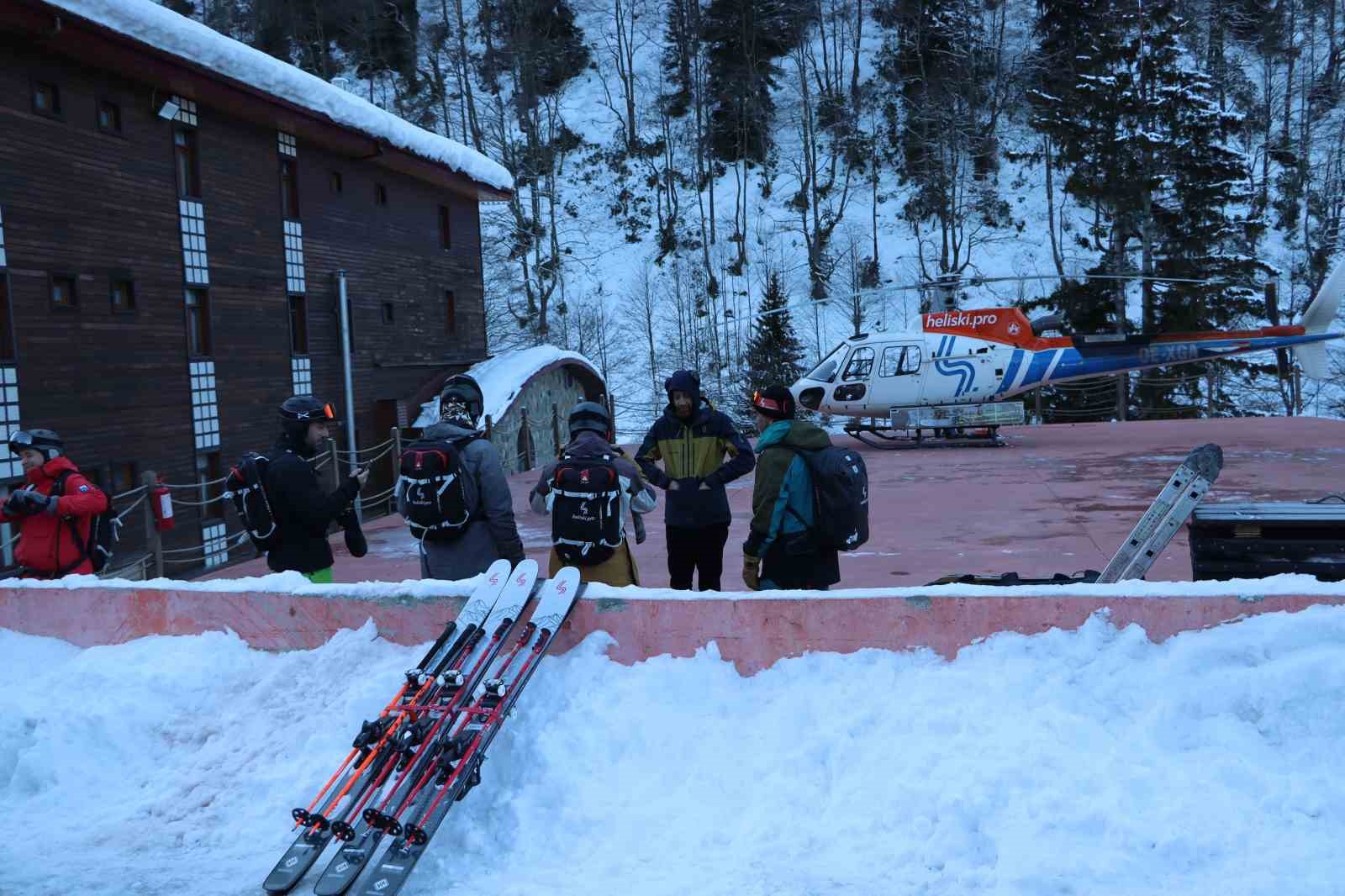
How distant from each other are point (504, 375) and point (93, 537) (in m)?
14.4

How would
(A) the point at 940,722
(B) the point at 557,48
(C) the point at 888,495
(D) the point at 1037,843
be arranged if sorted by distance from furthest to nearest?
1. (B) the point at 557,48
2. (C) the point at 888,495
3. (A) the point at 940,722
4. (D) the point at 1037,843

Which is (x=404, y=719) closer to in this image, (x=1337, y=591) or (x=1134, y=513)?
(x=1337, y=591)

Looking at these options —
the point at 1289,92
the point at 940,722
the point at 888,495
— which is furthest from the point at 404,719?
the point at 1289,92

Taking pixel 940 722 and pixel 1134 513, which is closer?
pixel 940 722

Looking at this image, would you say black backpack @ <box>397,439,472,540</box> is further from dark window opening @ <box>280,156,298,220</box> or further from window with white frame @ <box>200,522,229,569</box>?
dark window opening @ <box>280,156,298,220</box>

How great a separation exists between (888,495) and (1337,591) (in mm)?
8970

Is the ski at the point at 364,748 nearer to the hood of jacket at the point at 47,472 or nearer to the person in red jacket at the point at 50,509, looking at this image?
the person in red jacket at the point at 50,509

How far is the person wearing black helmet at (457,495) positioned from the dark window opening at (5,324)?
8741 millimetres

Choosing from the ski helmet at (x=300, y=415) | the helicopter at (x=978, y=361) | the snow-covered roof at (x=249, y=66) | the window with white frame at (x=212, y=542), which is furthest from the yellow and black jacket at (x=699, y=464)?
the helicopter at (x=978, y=361)

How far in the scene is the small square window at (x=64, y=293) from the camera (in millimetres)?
12148

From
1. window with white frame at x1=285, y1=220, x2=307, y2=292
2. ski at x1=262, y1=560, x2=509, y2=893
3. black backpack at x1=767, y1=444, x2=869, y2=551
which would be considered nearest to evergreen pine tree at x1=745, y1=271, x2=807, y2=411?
window with white frame at x1=285, y1=220, x2=307, y2=292

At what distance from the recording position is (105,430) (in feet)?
41.9

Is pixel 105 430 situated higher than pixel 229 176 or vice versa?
pixel 229 176

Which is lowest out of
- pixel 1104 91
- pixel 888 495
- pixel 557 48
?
pixel 888 495
